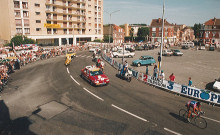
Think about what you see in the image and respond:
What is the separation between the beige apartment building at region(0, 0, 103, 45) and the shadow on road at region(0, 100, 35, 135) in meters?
38.2

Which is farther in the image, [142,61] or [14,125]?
[142,61]

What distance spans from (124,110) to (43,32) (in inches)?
2016

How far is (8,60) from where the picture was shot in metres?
22.4

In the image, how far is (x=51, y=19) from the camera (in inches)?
2175

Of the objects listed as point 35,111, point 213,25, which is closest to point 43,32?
point 35,111

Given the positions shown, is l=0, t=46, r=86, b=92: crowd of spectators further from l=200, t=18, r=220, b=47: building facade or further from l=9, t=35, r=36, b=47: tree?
l=200, t=18, r=220, b=47: building facade

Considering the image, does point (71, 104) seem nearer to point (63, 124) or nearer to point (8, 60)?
point (63, 124)

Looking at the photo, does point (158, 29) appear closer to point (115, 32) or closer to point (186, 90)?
point (115, 32)

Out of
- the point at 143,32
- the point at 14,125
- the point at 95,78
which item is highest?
the point at 143,32

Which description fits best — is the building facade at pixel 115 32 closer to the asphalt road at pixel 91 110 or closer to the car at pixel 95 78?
the car at pixel 95 78

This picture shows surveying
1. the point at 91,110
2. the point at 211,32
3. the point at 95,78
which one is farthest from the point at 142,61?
the point at 211,32

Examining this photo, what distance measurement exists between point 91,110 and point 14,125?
188 inches

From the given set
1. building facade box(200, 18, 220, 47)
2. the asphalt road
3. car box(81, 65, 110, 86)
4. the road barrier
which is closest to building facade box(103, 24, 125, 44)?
building facade box(200, 18, 220, 47)

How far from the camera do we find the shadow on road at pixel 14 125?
877 centimetres
